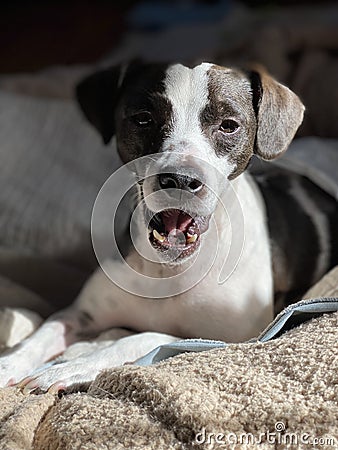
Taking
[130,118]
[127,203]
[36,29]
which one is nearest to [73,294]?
[127,203]

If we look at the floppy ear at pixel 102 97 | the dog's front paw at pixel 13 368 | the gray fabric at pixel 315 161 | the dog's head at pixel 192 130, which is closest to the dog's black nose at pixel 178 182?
the dog's head at pixel 192 130

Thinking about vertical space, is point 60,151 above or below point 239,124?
below

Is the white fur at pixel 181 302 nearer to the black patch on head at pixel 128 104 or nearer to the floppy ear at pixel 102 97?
the black patch on head at pixel 128 104

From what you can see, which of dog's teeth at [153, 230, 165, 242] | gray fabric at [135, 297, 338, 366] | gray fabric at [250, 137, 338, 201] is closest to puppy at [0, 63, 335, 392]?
dog's teeth at [153, 230, 165, 242]

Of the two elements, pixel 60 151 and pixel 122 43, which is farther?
pixel 122 43

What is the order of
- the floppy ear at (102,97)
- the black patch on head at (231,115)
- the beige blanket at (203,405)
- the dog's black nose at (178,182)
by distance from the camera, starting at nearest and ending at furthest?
the beige blanket at (203,405) < the dog's black nose at (178,182) < the black patch on head at (231,115) < the floppy ear at (102,97)

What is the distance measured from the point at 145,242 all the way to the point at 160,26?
3189 mm

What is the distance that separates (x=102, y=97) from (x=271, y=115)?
1.40ft

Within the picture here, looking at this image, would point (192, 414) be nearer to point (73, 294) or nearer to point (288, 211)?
point (288, 211)

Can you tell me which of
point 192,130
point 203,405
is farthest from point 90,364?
point 192,130

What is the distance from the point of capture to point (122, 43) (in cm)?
467

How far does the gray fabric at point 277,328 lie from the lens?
5.29 ft

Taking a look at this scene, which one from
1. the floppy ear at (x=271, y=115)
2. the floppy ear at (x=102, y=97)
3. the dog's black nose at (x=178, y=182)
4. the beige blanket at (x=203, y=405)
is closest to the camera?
the beige blanket at (x=203, y=405)

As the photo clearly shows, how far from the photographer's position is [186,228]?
1.67 m
